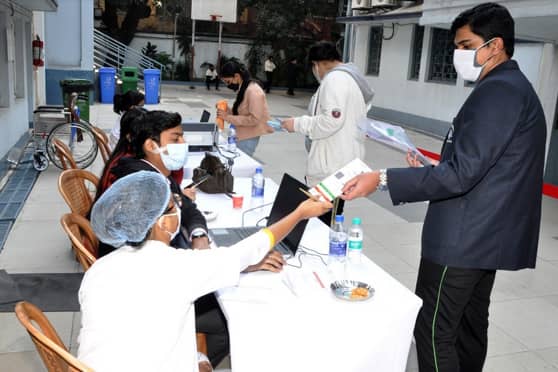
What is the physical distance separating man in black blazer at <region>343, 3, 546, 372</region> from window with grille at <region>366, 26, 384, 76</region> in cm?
1421

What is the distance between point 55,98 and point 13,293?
10032 mm

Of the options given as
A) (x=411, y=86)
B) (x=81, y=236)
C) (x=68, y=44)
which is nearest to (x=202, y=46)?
(x=68, y=44)

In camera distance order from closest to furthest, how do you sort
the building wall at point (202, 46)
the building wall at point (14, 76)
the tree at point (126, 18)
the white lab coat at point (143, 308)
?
the white lab coat at point (143, 308) → the building wall at point (14, 76) → the tree at point (126, 18) → the building wall at point (202, 46)

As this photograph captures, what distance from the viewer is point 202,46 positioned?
85.6 feet

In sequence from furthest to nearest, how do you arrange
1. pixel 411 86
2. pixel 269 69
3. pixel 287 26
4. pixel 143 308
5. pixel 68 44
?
1. pixel 287 26
2. pixel 269 69
3. pixel 411 86
4. pixel 68 44
5. pixel 143 308

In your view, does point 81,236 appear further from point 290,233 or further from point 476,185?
point 476,185

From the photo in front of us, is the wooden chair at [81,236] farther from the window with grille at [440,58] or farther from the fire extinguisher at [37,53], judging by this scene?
the window with grille at [440,58]

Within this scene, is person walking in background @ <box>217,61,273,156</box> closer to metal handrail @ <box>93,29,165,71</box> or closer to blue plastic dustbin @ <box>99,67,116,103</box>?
blue plastic dustbin @ <box>99,67,116,103</box>

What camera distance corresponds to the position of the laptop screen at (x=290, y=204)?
2.71 meters

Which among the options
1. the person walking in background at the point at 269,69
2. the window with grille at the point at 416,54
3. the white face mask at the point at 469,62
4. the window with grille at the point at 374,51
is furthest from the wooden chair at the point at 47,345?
the person walking in background at the point at 269,69

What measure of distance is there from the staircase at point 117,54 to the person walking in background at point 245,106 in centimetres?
1515

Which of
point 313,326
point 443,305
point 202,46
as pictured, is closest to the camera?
point 313,326

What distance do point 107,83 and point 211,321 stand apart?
44.1 feet

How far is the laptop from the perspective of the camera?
8.96 ft
